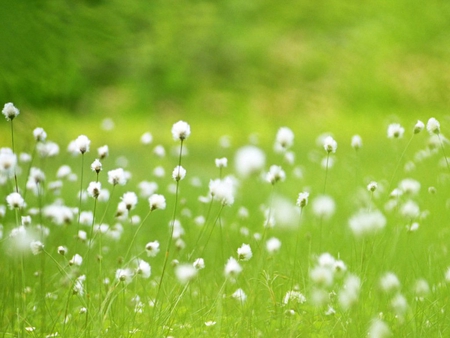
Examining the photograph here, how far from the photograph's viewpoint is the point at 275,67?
66.1 ft

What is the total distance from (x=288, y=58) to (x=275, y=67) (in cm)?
61

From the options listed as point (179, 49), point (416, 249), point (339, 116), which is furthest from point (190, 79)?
point (416, 249)

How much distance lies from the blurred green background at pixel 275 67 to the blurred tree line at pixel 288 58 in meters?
0.03

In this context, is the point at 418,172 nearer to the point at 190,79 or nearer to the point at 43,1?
the point at 43,1

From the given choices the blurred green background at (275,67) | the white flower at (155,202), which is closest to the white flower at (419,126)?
the white flower at (155,202)

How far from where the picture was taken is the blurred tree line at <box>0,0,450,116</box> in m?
18.1

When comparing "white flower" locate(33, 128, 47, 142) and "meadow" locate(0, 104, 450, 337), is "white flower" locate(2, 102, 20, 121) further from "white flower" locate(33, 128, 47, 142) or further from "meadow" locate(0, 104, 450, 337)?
"white flower" locate(33, 128, 47, 142)

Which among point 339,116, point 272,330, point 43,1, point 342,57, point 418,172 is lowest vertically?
point 272,330

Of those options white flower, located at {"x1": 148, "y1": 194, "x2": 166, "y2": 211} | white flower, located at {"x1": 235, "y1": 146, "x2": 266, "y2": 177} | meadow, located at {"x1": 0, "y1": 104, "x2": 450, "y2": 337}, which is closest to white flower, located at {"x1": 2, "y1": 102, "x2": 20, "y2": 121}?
meadow, located at {"x1": 0, "y1": 104, "x2": 450, "y2": 337}

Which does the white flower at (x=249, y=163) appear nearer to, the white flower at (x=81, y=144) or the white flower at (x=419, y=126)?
the white flower at (x=81, y=144)

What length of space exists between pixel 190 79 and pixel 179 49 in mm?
1503

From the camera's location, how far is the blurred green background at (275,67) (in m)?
17.7

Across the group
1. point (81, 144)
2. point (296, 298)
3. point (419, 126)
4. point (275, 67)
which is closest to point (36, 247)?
point (81, 144)

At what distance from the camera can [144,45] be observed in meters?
17.4
